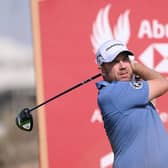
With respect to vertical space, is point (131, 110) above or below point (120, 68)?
below

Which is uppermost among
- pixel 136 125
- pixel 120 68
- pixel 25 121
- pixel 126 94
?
pixel 25 121

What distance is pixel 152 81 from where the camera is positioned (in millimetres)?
3002

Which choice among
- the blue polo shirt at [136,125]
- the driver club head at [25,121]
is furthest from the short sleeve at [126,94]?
the driver club head at [25,121]

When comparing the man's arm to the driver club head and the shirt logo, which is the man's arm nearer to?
the shirt logo

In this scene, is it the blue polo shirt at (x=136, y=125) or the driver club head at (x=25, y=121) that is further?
the driver club head at (x=25, y=121)

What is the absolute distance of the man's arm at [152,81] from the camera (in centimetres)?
297

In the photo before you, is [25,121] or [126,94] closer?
[126,94]

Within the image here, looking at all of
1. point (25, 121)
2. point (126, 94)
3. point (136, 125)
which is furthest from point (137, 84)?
point (25, 121)

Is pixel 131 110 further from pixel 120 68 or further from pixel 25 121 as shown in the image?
pixel 25 121

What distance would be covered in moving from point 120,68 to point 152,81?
0.51 ft

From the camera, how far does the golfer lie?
2928 millimetres

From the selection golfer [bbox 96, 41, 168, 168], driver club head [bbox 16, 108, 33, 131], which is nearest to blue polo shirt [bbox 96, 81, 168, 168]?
golfer [bbox 96, 41, 168, 168]

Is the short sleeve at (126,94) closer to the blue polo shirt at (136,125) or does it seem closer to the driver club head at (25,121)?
the blue polo shirt at (136,125)

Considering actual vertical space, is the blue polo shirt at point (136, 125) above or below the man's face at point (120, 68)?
below
